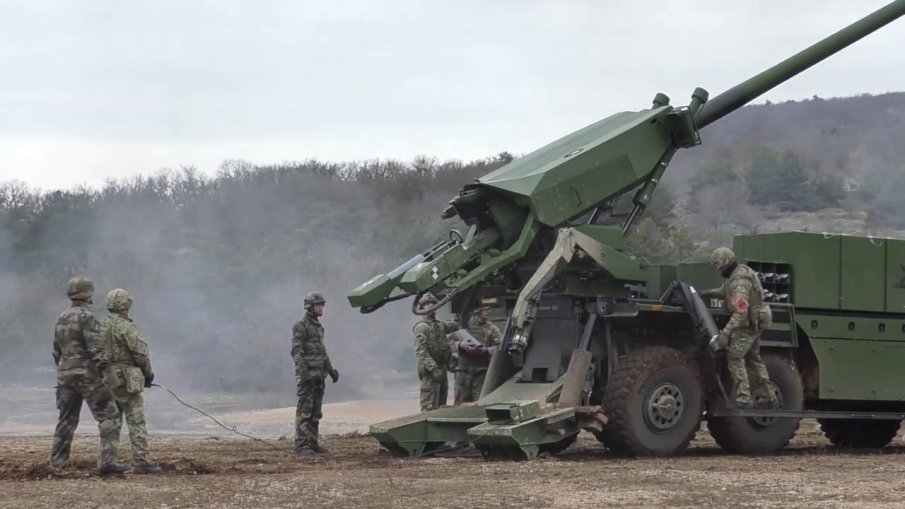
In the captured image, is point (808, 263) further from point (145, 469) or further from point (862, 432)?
point (145, 469)

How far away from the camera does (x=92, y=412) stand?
1216 centimetres

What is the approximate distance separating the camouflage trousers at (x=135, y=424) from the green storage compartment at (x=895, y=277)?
7619 mm

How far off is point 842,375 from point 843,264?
112 cm

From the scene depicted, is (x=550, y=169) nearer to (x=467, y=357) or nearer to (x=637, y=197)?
(x=637, y=197)

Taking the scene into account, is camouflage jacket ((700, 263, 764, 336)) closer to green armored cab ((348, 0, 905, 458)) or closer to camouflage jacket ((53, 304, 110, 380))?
green armored cab ((348, 0, 905, 458))

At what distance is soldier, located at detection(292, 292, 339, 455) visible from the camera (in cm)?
1462

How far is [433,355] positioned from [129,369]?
4.30m

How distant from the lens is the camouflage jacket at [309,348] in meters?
14.7

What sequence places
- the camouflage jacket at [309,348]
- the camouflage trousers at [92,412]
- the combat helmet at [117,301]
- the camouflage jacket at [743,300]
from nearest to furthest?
the camouflage trousers at [92,412] < the combat helmet at [117,301] < the camouflage jacket at [743,300] < the camouflage jacket at [309,348]

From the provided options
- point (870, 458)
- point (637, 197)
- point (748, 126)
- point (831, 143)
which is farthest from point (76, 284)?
point (748, 126)

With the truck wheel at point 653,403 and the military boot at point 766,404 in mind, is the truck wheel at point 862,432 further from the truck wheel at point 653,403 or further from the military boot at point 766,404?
the truck wheel at point 653,403

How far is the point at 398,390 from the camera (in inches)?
1128

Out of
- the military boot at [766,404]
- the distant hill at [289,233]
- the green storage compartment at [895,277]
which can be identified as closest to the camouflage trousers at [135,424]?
the military boot at [766,404]

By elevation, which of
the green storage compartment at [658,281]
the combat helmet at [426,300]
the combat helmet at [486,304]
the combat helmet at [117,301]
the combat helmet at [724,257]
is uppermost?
the combat helmet at [724,257]
